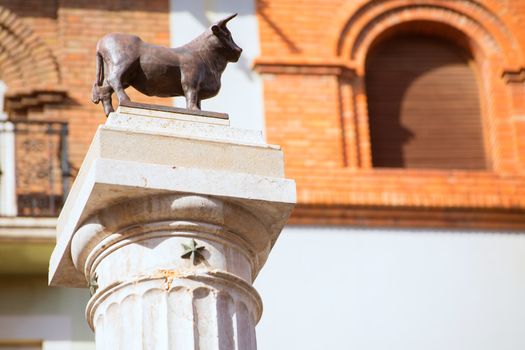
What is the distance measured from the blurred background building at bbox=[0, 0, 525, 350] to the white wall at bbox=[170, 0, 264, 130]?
2cm

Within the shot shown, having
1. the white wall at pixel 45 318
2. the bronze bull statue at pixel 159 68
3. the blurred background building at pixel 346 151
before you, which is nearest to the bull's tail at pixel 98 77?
the bronze bull statue at pixel 159 68

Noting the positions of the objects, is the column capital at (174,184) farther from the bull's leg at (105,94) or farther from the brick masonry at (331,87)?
the brick masonry at (331,87)

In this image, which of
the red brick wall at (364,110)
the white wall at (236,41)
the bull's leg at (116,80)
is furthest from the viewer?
the white wall at (236,41)

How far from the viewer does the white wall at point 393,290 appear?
15203mm

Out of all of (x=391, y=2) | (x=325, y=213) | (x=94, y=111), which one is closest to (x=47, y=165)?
(x=94, y=111)

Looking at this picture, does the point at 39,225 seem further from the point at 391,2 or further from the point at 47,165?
the point at 391,2

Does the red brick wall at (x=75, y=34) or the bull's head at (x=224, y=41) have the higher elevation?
the red brick wall at (x=75, y=34)

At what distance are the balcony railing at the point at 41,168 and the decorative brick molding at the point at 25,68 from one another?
0.39 metres

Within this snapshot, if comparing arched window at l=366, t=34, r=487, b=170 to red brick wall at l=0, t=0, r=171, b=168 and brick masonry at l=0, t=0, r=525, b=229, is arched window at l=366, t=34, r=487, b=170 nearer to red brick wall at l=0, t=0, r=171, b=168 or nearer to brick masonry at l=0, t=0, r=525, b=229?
brick masonry at l=0, t=0, r=525, b=229

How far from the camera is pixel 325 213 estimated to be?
15570 millimetres

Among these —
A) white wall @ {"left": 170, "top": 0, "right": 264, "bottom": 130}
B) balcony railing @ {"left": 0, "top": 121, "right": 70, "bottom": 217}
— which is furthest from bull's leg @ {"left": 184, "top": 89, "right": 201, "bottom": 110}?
white wall @ {"left": 170, "top": 0, "right": 264, "bottom": 130}

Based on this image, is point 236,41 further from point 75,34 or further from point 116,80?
point 116,80

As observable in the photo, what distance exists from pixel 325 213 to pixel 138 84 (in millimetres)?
6628

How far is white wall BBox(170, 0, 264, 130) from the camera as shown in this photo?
627 inches
